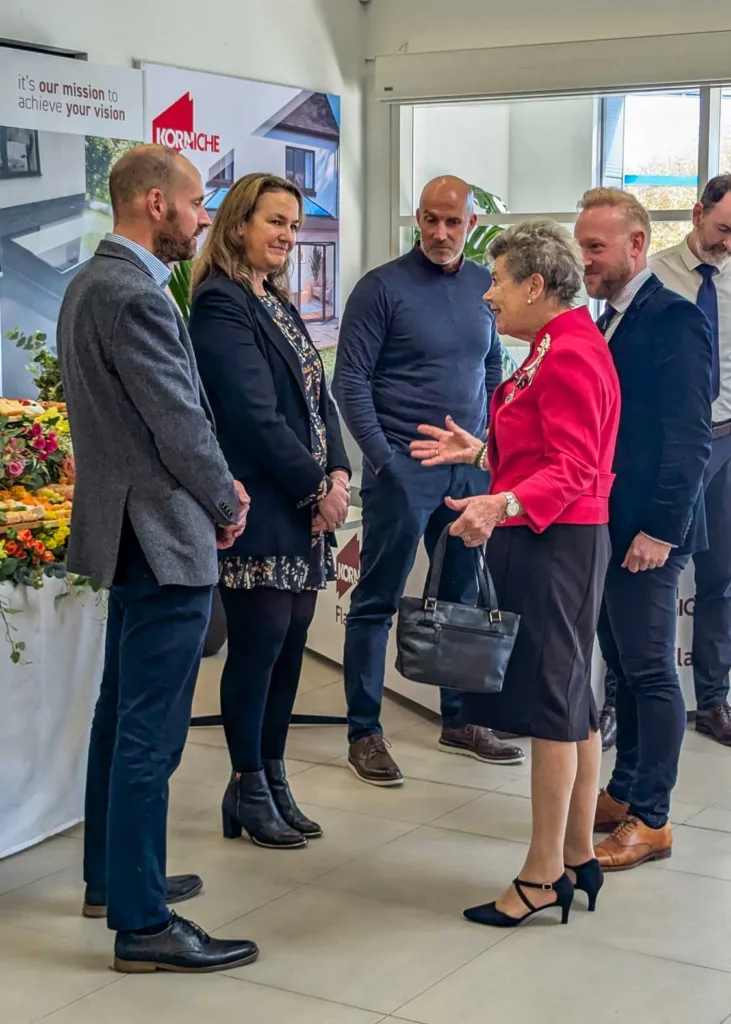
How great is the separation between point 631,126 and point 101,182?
3.63 meters

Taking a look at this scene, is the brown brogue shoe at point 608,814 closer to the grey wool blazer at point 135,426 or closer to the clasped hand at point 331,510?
the clasped hand at point 331,510

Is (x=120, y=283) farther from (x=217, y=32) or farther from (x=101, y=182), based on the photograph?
(x=217, y=32)

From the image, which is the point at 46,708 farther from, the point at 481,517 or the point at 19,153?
the point at 19,153

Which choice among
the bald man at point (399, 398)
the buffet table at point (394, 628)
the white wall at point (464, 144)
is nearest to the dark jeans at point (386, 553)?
the bald man at point (399, 398)

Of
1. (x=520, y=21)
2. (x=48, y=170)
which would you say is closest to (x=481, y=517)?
(x=48, y=170)

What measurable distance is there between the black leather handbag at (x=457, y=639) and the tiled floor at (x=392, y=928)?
0.56 metres

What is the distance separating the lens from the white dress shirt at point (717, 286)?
465 cm

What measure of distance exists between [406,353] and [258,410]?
1.02 metres

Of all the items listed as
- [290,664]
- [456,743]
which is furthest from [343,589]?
A: [290,664]

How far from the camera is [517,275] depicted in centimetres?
297

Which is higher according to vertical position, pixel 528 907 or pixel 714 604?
pixel 714 604

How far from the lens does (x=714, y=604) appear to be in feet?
15.8

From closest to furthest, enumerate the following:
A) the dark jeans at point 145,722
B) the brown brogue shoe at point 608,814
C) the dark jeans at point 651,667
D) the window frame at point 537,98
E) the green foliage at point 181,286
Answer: the dark jeans at point 145,722 < the dark jeans at point 651,667 < the brown brogue shoe at point 608,814 < the green foliage at point 181,286 < the window frame at point 537,98

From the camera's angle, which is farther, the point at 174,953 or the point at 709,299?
the point at 709,299
